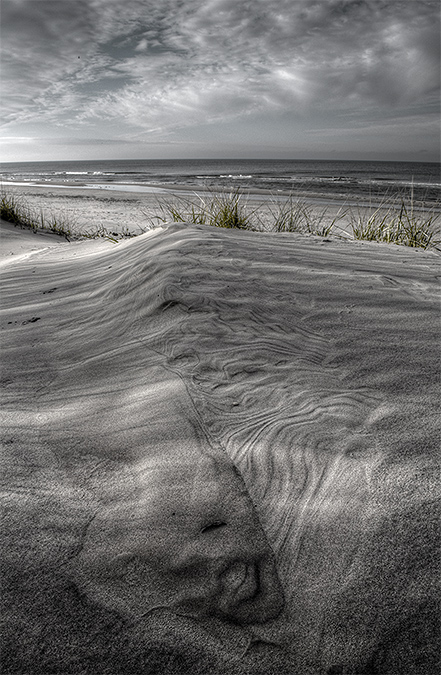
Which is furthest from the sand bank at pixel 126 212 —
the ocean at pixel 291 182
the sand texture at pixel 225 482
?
the sand texture at pixel 225 482

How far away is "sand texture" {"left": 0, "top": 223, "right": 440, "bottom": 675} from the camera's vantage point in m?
0.83

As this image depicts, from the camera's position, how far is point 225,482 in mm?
1152

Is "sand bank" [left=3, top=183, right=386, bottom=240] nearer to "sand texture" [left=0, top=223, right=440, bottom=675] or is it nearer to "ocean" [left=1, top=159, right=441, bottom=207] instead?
"ocean" [left=1, top=159, right=441, bottom=207]

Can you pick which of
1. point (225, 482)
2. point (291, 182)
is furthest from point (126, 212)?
point (291, 182)

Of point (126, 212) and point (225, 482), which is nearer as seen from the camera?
point (225, 482)

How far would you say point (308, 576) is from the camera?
36.4 inches

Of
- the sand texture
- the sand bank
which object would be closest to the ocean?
the sand bank

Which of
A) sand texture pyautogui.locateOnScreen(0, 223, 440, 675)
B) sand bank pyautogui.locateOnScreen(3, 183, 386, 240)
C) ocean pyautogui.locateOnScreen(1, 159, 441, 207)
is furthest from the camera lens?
ocean pyautogui.locateOnScreen(1, 159, 441, 207)

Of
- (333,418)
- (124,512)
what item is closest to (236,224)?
(333,418)

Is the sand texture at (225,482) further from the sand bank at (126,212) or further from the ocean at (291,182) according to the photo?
the sand bank at (126,212)

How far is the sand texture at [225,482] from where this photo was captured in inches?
32.8

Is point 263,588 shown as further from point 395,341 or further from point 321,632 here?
point 395,341

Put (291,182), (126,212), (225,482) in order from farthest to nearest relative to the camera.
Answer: (291,182), (126,212), (225,482)

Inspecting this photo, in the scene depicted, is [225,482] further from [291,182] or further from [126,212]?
[291,182]
